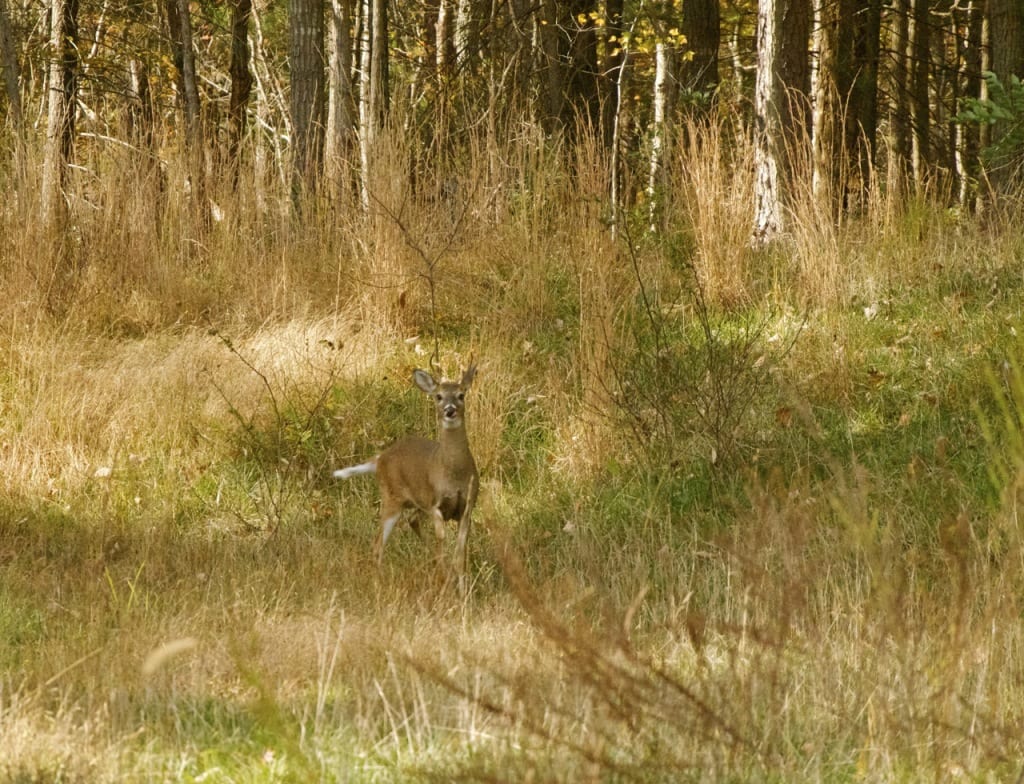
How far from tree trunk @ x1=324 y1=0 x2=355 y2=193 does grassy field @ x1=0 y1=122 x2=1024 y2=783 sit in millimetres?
365

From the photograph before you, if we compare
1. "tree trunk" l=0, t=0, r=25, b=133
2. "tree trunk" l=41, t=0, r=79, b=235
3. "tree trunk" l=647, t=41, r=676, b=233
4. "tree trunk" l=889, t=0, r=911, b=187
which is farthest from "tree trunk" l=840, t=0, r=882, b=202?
"tree trunk" l=0, t=0, r=25, b=133

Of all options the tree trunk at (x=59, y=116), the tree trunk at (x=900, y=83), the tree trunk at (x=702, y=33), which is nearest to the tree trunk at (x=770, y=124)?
the tree trunk at (x=702, y=33)

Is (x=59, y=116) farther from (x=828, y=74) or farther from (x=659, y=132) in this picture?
(x=828, y=74)

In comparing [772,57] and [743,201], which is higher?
[772,57]

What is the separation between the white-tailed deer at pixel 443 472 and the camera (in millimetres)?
6266

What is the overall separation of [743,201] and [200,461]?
3.91 metres

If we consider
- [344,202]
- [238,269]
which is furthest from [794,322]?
[238,269]

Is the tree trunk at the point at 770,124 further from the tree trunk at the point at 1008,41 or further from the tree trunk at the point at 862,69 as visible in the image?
the tree trunk at the point at 862,69

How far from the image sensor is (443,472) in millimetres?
6320

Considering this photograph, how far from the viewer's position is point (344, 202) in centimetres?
982

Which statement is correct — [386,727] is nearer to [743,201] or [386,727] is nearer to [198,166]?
[743,201]

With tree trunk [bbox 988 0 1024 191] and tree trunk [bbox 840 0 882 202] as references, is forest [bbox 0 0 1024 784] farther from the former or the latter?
tree trunk [bbox 840 0 882 202]

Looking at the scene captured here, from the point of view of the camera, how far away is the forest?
374 cm

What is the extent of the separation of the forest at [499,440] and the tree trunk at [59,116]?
6 centimetres
